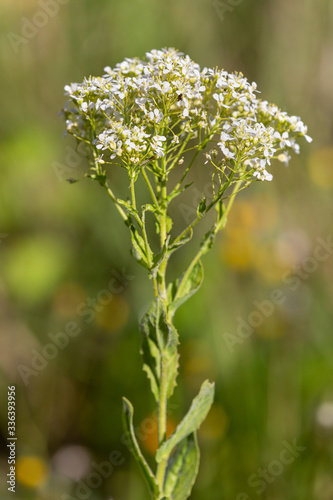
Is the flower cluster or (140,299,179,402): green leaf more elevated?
the flower cluster

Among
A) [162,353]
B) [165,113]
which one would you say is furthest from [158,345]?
[165,113]

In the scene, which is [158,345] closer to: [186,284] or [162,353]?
[162,353]

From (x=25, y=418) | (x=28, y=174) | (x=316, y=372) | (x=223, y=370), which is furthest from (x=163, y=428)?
(x=28, y=174)

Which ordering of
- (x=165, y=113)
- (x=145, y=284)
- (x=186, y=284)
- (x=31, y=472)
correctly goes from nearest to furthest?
(x=165, y=113), (x=186, y=284), (x=31, y=472), (x=145, y=284)

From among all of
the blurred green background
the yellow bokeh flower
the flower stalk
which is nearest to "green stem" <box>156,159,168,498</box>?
the flower stalk

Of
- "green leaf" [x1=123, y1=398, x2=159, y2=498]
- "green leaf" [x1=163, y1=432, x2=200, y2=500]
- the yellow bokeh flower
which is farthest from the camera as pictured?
the yellow bokeh flower

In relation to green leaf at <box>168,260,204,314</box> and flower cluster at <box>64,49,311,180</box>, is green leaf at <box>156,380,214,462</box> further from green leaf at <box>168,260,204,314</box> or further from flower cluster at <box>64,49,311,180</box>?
flower cluster at <box>64,49,311,180</box>
